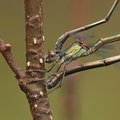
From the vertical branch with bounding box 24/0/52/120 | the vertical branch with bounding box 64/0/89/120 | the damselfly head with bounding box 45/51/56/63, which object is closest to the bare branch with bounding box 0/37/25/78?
the vertical branch with bounding box 24/0/52/120

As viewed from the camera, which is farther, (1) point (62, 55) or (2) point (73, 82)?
(2) point (73, 82)

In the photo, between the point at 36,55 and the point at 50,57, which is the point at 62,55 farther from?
the point at 36,55

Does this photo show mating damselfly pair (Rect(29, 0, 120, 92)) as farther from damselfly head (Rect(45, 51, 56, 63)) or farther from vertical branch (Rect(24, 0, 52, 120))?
vertical branch (Rect(24, 0, 52, 120))

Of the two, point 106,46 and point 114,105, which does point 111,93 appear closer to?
point 114,105

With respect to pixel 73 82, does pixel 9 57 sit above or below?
above

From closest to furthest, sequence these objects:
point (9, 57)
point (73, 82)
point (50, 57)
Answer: point (9, 57) < point (50, 57) < point (73, 82)

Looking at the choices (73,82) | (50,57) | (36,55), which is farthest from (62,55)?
(73,82)

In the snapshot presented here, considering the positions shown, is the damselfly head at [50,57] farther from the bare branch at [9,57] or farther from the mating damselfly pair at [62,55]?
the bare branch at [9,57]

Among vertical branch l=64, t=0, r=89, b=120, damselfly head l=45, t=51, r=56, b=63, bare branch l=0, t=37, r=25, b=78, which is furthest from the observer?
vertical branch l=64, t=0, r=89, b=120

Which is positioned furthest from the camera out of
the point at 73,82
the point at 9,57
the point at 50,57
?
the point at 73,82

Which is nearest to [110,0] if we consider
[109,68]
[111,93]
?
[109,68]
